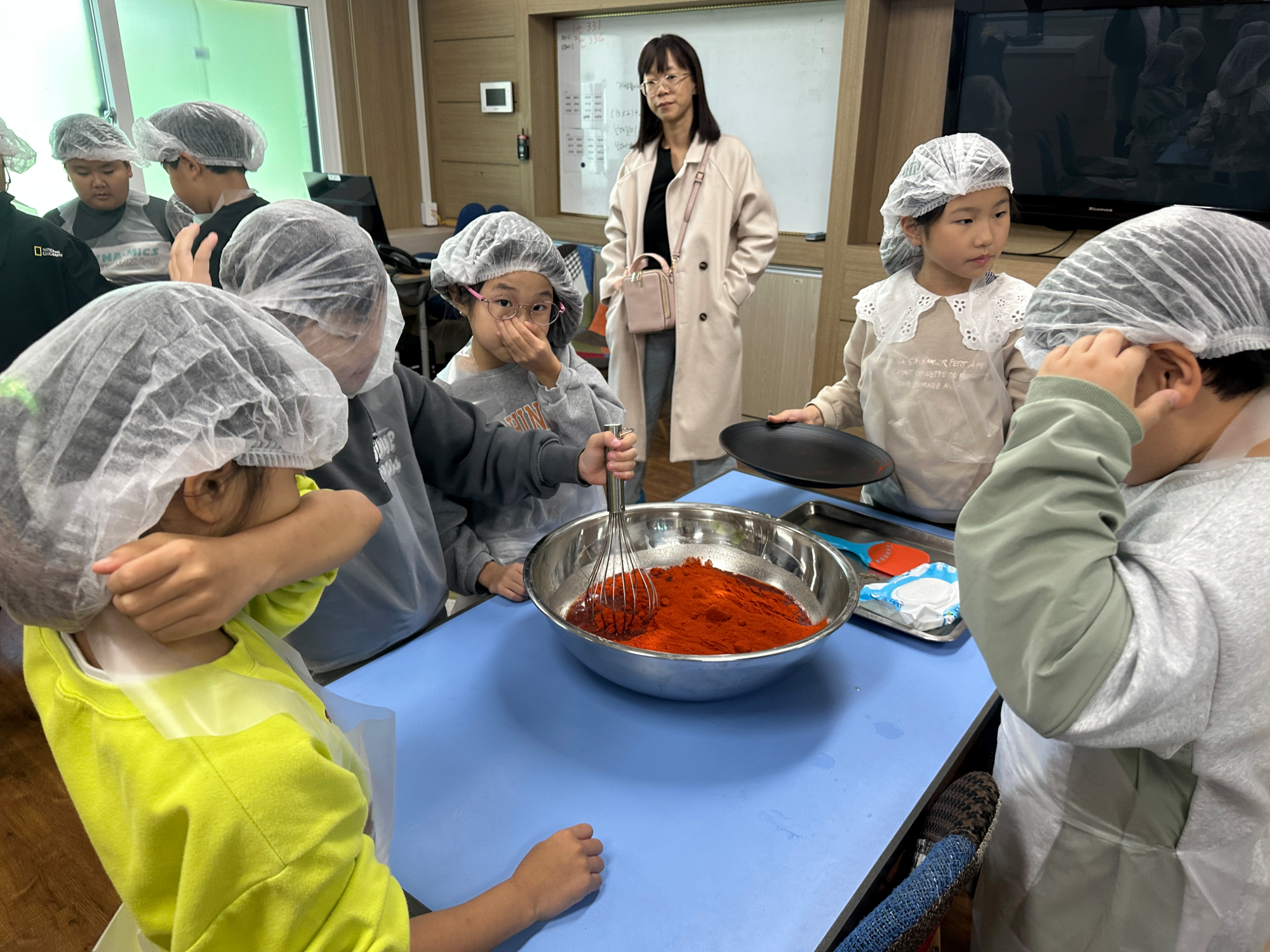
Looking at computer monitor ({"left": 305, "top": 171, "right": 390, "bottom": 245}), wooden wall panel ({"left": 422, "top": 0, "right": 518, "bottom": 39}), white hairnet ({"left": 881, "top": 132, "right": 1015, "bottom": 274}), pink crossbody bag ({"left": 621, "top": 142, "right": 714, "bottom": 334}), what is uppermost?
wooden wall panel ({"left": 422, "top": 0, "right": 518, "bottom": 39})

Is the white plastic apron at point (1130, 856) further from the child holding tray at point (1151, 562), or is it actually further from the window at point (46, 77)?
the window at point (46, 77)

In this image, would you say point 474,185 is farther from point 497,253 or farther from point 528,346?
point 528,346

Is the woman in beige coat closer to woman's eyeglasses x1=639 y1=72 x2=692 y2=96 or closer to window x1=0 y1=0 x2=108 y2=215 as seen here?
woman's eyeglasses x1=639 y1=72 x2=692 y2=96

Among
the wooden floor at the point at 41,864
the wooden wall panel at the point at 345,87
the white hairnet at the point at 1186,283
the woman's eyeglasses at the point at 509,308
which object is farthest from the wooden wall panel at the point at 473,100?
the white hairnet at the point at 1186,283

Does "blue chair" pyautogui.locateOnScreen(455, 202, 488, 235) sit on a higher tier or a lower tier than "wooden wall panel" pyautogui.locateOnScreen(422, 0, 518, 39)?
lower

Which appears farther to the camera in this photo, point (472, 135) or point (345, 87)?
point (472, 135)

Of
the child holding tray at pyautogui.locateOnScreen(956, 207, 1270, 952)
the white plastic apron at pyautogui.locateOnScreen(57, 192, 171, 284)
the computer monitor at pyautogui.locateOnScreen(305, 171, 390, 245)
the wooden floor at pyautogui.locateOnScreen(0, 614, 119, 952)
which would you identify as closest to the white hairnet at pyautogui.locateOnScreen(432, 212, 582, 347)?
the child holding tray at pyautogui.locateOnScreen(956, 207, 1270, 952)

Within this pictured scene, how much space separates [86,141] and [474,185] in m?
2.19

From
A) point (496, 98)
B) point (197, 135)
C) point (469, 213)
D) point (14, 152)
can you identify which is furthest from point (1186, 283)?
point (496, 98)

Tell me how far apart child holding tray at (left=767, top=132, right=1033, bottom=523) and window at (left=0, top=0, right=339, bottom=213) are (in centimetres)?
358

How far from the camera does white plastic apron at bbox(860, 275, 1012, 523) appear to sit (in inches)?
57.7

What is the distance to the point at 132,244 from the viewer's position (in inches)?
113

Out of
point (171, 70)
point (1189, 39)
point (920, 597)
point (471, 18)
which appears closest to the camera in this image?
point (920, 597)

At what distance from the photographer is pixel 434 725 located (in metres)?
0.92
